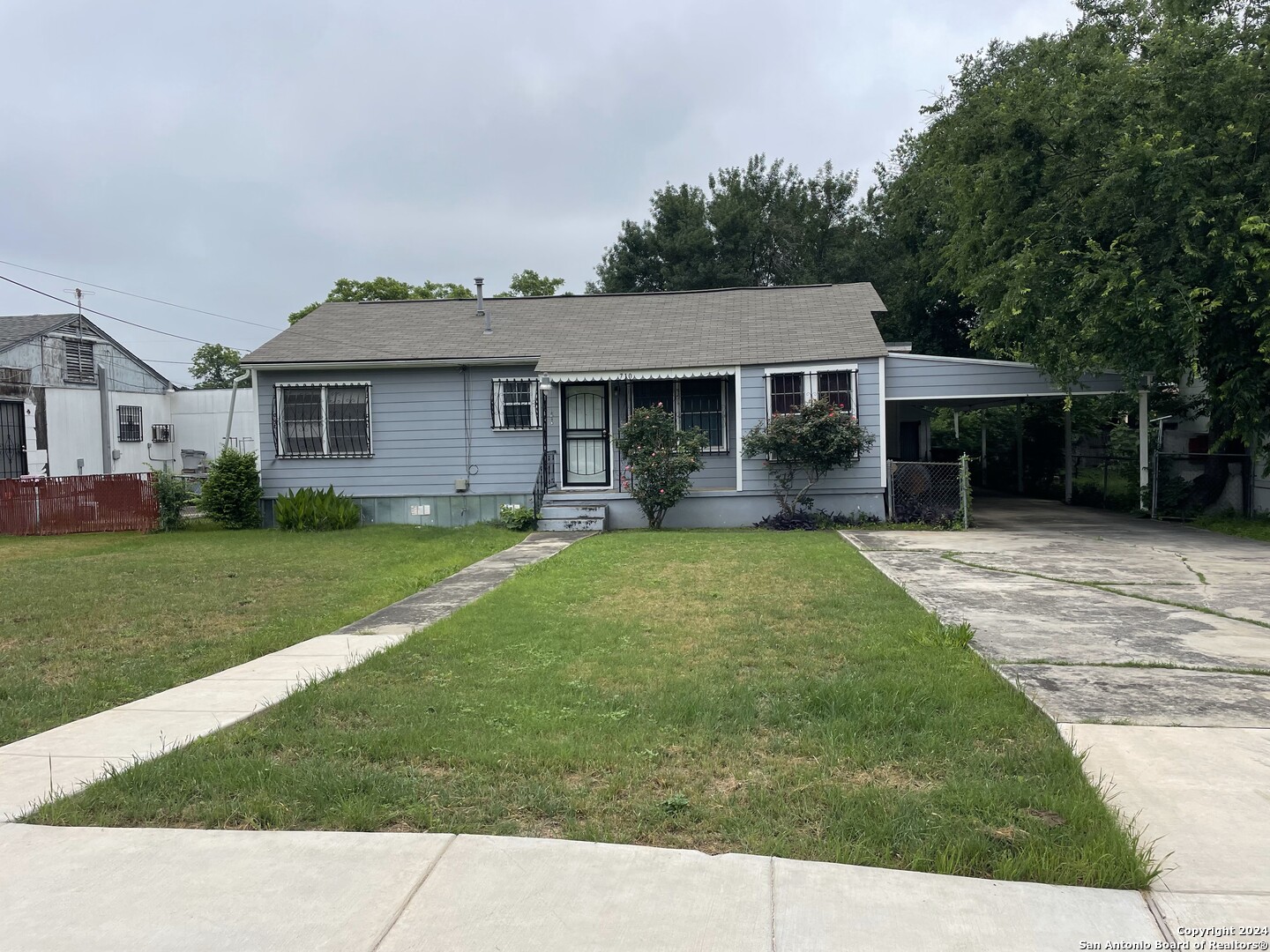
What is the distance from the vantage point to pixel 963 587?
8422 mm

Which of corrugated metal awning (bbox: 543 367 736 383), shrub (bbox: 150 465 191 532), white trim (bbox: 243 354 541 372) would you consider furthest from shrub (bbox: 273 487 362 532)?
corrugated metal awning (bbox: 543 367 736 383)

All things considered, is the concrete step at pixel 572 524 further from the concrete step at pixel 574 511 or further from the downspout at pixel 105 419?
the downspout at pixel 105 419

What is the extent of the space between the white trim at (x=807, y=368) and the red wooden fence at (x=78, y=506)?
12.7 metres

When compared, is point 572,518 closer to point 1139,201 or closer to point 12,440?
point 1139,201

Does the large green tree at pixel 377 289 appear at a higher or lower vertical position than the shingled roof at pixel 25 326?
higher

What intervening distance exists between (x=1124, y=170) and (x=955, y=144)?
3.04 m

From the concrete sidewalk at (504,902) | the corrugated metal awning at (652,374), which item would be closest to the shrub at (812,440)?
the corrugated metal awning at (652,374)

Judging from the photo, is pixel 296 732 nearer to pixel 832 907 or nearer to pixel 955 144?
pixel 832 907

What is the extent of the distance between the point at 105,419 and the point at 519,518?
17.5 m

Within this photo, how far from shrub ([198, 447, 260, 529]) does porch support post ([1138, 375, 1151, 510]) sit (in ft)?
53.8

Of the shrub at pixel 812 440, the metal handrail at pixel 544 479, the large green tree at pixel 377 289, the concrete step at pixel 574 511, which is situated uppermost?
the large green tree at pixel 377 289

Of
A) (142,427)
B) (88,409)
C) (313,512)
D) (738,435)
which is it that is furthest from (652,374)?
(142,427)

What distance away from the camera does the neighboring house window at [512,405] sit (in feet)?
54.8

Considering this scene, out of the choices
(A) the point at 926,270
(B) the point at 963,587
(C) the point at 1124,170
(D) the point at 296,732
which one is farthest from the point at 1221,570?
(A) the point at 926,270
